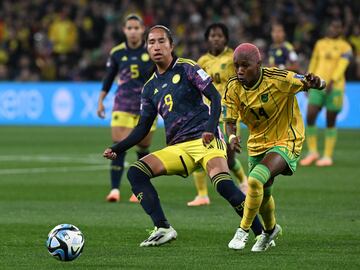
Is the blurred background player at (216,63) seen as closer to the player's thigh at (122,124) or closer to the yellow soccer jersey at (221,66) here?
the yellow soccer jersey at (221,66)

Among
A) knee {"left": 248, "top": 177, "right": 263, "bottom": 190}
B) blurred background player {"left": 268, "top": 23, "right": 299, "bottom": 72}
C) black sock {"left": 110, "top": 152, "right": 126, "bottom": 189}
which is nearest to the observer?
knee {"left": 248, "top": 177, "right": 263, "bottom": 190}

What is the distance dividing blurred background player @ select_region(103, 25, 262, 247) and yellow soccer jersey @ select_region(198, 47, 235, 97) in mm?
3573

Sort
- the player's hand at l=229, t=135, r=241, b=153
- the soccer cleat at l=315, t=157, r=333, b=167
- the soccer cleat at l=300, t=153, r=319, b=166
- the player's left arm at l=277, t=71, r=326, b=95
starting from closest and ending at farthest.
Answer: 1. the player's left arm at l=277, t=71, r=326, b=95
2. the player's hand at l=229, t=135, r=241, b=153
3. the soccer cleat at l=315, t=157, r=333, b=167
4. the soccer cleat at l=300, t=153, r=319, b=166

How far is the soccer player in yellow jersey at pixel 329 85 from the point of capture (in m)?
18.6

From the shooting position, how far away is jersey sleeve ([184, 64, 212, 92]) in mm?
9703

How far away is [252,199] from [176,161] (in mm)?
988

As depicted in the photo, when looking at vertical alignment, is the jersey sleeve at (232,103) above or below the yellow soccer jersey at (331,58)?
above

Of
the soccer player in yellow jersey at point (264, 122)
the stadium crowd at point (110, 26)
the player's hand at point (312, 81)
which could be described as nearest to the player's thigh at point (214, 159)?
the soccer player in yellow jersey at point (264, 122)

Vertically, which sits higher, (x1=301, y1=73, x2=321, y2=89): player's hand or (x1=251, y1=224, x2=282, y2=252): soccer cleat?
(x1=301, y1=73, x2=321, y2=89): player's hand

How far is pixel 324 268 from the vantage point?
A: 822 centimetres

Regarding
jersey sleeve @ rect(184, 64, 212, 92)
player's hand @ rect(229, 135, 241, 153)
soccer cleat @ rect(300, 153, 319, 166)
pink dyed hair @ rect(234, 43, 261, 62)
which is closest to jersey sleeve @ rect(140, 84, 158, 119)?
jersey sleeve @ rect(184, 64, 212, 92)

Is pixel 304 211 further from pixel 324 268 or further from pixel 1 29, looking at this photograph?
pixel 1 29

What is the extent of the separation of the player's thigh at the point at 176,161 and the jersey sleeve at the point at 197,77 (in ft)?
2.08

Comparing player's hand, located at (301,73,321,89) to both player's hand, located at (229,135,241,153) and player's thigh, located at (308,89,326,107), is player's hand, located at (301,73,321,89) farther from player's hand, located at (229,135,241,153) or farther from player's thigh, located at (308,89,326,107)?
player's thigh, located at (308,89,326,107)
